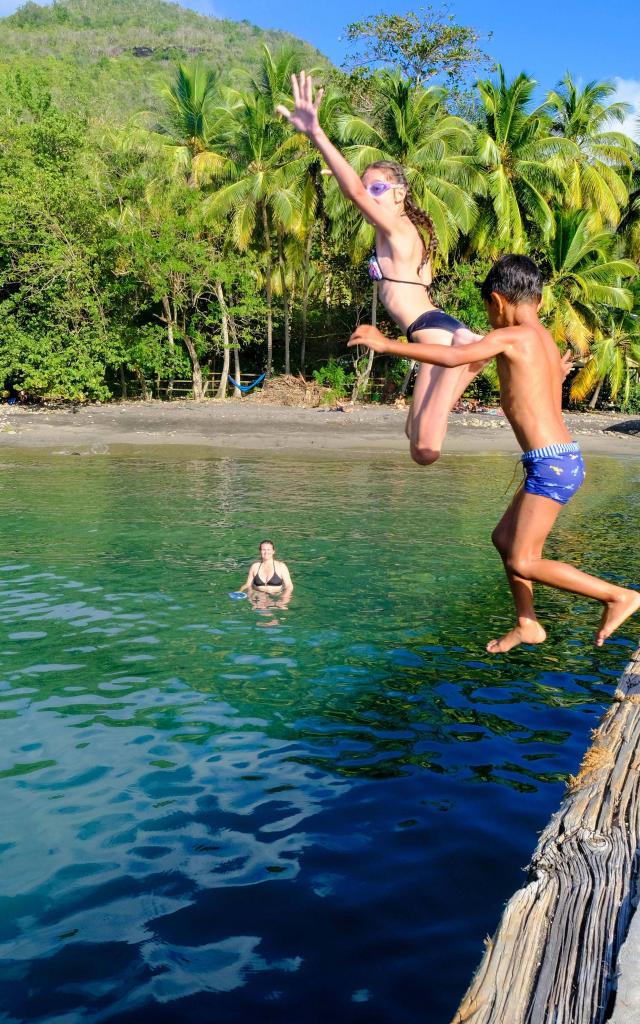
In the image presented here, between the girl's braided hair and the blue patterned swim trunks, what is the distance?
4.65ft

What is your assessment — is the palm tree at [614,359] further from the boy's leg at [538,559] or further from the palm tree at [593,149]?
the boy's leg at [538,559]

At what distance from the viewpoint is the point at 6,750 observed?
7648mm

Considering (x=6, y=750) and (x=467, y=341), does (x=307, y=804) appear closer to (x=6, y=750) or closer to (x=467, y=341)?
(x=6, y=750)

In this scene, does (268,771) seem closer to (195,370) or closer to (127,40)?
(195,370)

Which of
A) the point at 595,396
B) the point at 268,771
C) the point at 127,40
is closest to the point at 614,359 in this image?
the point at 595,396

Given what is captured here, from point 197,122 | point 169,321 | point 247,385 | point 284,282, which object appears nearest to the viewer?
point 169,321

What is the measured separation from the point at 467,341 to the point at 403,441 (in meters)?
27.4

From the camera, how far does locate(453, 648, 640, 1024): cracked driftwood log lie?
280cm

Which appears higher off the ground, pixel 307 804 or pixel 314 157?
pixel 314 157

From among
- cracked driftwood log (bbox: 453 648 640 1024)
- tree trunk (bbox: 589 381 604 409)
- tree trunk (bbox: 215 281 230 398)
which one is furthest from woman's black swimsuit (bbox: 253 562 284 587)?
tree trunk (bbox: 589 381 604 409)

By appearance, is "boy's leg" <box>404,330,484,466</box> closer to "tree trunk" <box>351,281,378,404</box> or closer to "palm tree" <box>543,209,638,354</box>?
"tree trunk" <box>351,281,378,404</box>

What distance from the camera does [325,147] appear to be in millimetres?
5258

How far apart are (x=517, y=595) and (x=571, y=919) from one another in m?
2.89

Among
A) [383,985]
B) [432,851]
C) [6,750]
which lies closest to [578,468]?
[432,851]
